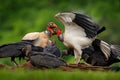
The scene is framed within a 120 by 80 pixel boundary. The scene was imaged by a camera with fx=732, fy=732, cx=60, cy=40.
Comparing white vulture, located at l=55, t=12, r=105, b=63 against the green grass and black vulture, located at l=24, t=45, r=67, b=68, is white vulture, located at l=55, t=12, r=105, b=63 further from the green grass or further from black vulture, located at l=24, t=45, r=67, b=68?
the green grass

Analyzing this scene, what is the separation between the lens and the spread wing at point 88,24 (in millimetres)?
9430

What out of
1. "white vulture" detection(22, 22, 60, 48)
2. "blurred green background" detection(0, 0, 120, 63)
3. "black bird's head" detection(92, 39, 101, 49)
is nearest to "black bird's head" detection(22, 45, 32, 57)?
"white vulture" detection(22, 22, 60, 48)

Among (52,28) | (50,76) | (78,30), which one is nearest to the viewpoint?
(50,76)

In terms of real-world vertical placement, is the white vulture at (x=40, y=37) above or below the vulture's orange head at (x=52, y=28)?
below

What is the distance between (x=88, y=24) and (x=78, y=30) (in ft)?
0.76

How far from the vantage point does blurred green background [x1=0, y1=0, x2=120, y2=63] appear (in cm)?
1852

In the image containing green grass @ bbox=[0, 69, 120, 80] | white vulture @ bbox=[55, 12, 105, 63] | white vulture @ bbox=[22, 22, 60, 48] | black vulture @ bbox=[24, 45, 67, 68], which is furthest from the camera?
white vulture @ bbox=[55, 12, 105, 63]

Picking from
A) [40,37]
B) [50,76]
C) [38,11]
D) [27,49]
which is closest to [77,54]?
[40,37]

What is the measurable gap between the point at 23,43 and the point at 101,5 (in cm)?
1065


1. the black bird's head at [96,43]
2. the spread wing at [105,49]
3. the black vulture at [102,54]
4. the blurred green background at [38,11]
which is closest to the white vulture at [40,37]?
the black vulture at [102,54]

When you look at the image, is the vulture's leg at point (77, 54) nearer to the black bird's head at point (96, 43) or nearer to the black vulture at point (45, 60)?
the black bird's head at point (96, 43)

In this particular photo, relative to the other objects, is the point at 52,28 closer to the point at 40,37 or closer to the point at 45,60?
the point at 40,37

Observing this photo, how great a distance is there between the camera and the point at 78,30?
9.64 m

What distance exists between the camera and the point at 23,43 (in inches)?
355
